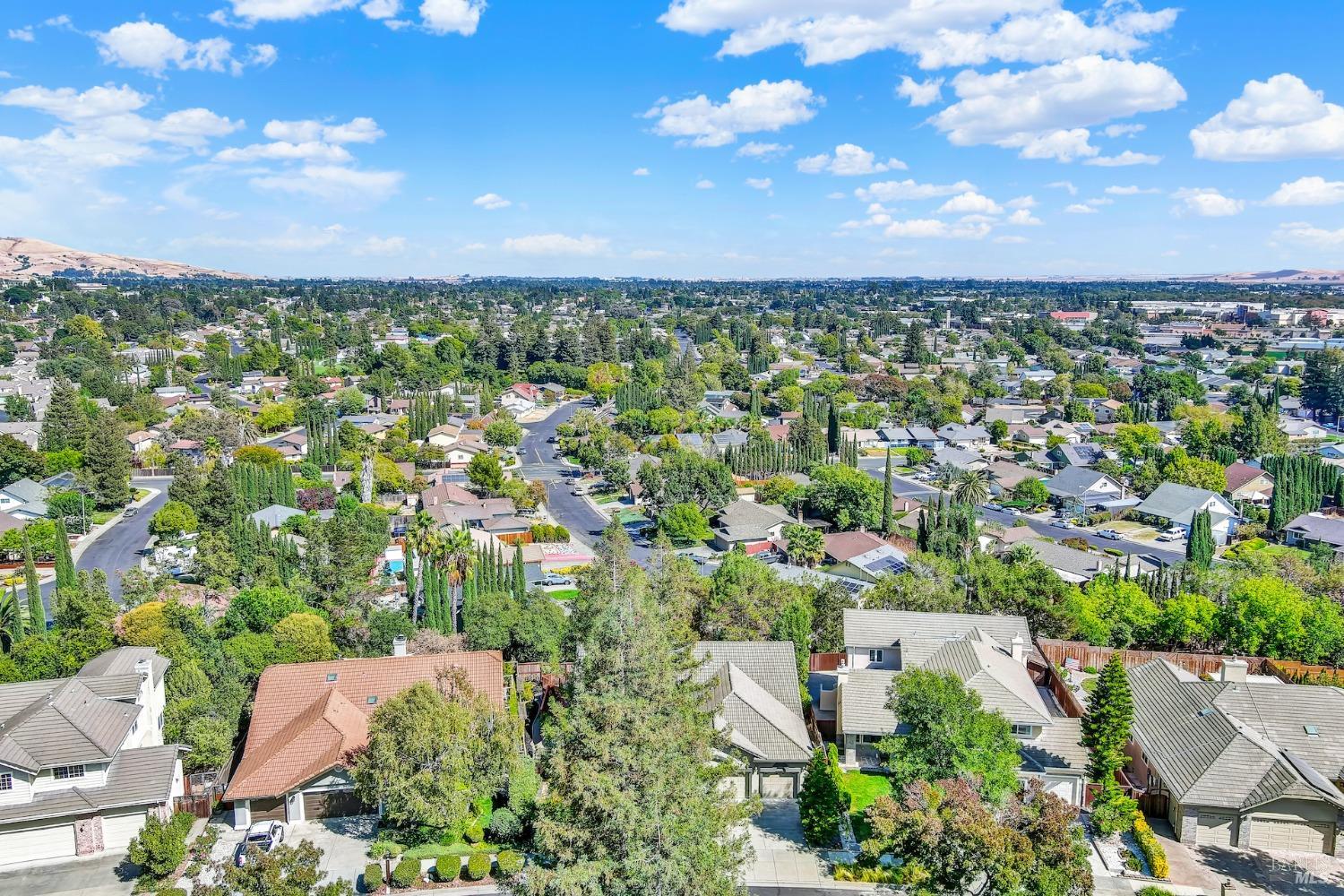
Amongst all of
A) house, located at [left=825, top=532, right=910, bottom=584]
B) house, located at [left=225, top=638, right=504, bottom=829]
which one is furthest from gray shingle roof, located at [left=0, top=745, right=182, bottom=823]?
house, located at [left=825, top=532, right=910, bottom=584]

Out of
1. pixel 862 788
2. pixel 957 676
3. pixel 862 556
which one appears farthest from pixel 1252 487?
pixel 957 676

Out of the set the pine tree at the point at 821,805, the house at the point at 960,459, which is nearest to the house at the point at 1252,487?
the house at the point at 960,459

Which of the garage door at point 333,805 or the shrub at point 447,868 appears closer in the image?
the shrub at point 447,868

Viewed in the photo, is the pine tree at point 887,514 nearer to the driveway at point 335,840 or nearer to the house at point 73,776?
the driveway at point 335,840

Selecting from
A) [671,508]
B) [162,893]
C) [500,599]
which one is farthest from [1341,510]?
[162,893]

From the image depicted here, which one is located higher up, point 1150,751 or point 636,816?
point 636,816

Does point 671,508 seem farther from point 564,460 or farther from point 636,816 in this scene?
point 636,816

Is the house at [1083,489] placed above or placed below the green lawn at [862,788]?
above

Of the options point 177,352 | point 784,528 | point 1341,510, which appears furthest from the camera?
point 177,352
